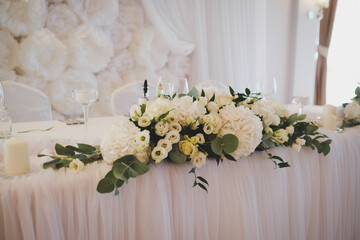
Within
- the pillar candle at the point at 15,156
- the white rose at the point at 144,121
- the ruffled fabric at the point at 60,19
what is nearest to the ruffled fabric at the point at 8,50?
the ruffled fabric at the point at 60,19

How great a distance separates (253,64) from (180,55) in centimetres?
110

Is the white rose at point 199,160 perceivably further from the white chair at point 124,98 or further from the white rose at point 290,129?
the white chair at point 124,98

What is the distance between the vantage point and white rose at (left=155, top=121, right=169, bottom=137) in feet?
2.93

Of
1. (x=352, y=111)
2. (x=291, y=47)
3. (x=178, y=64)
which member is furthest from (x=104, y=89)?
(x=291, y=47)

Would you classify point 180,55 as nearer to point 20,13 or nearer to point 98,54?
point 98,54

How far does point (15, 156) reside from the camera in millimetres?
923

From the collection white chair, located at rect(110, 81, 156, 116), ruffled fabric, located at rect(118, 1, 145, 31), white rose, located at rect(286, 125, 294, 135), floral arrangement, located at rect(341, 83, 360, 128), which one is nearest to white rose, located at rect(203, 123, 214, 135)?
white rose, located at rect(286, 125, 294, 135)

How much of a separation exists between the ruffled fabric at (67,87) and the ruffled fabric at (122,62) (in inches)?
13.6

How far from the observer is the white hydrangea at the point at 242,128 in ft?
3.07

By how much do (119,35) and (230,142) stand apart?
123 inches

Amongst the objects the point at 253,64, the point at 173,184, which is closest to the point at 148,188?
the point at 173,184

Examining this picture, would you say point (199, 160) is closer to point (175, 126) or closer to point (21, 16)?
point (175, 126)

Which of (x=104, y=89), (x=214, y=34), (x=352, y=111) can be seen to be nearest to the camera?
(x=352, y=111)

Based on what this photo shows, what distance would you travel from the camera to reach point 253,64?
170 inches
